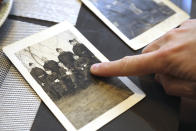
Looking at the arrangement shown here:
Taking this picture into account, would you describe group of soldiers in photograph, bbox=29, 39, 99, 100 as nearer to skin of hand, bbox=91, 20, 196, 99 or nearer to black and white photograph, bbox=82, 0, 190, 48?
skin of hand, bbox=91, 20, 196, 99

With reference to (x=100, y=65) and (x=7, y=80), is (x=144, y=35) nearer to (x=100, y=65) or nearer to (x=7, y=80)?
(x=100, y=65)

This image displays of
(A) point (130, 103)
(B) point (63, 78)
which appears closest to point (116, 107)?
(A) point (130, 103)

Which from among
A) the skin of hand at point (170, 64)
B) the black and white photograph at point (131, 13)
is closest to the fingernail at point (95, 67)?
the skin of hand at point (170, 64)

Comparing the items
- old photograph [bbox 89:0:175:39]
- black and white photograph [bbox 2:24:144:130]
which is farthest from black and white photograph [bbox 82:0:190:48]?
black and white photograph [bbox 2:24:144:130]

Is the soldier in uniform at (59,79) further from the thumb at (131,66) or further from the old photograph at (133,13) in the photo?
the old photograph at (133,13)

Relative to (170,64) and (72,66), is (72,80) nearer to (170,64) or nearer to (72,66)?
(72,66)
